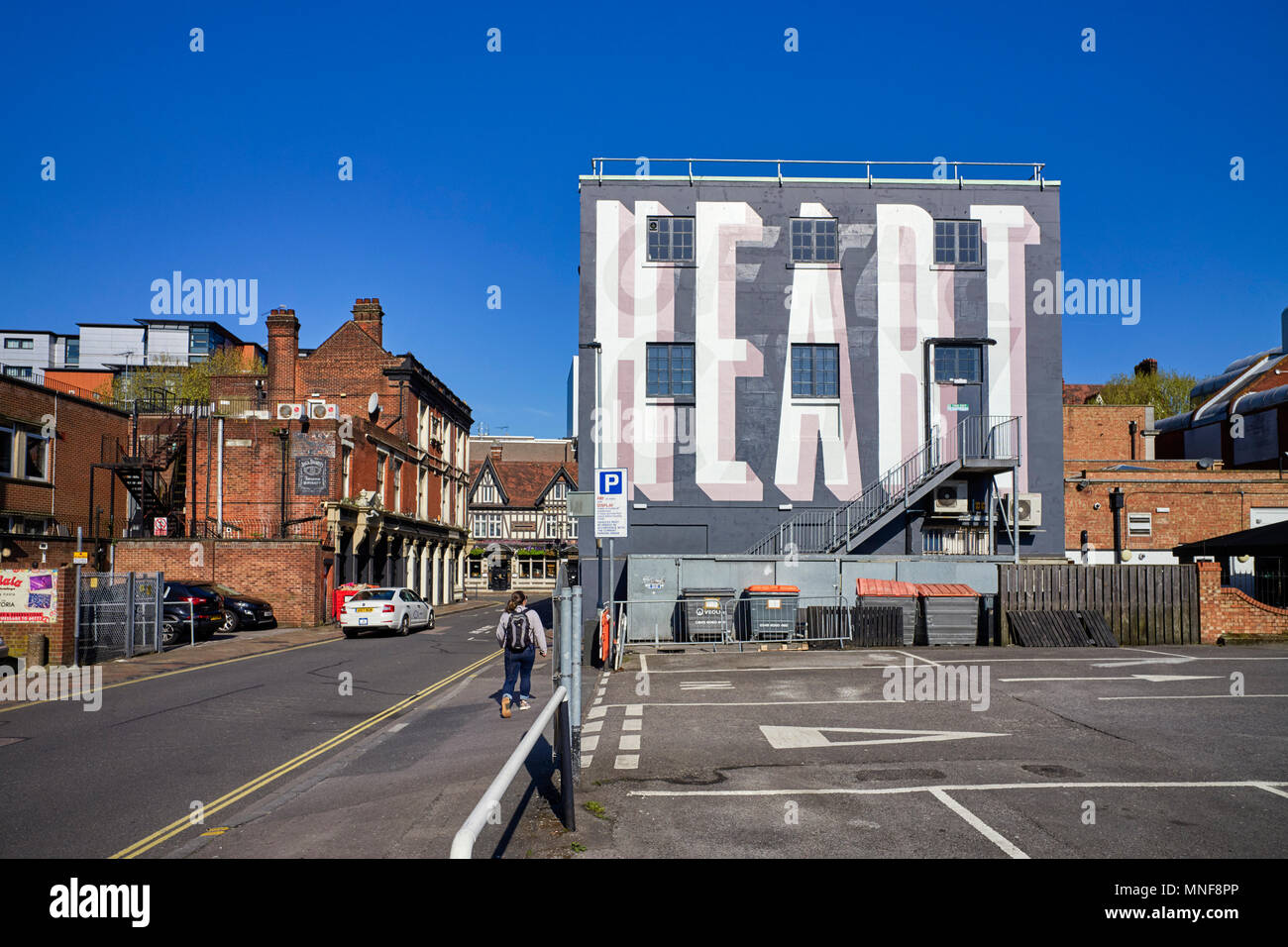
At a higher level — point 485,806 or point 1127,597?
point 485,806

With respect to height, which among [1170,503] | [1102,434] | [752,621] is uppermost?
[1102,434]

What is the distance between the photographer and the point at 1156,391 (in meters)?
66.7

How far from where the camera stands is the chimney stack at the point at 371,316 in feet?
170

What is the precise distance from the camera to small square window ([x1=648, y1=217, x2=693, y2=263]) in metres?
29.4

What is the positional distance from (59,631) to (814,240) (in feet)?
74.7

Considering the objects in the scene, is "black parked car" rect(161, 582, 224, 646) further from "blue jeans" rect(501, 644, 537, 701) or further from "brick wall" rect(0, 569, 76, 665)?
"blue jeans" rect(501, 644, 537, 701)

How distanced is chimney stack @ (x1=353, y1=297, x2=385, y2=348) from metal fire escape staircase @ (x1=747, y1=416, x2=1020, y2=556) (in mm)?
31300

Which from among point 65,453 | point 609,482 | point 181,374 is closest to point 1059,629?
point 609,482

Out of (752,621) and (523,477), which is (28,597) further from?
(523,477)

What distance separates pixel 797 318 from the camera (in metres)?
29.4

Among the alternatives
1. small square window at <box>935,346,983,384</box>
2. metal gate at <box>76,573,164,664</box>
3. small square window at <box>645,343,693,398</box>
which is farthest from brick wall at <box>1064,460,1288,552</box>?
metal gate at <box>76,573,164,664</box>
